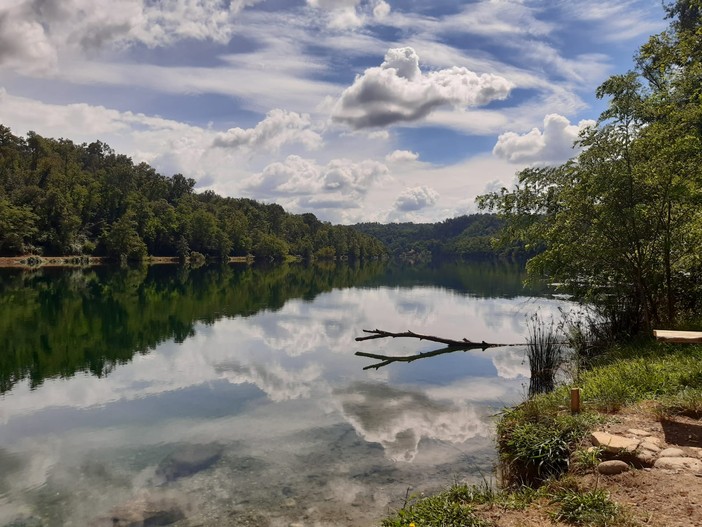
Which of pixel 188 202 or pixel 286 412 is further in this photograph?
pixel 188 202

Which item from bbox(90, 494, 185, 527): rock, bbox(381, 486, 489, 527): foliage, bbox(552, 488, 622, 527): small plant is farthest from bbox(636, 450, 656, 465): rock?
bbox(90, 494, 185, 527): rock

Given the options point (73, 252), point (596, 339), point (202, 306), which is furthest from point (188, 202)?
point (596, 339)

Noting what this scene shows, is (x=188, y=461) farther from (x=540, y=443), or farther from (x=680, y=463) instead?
(x=680, y=463)

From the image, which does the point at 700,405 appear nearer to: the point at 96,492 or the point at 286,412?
the point at 286,412

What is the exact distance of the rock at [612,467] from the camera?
6.70 metres

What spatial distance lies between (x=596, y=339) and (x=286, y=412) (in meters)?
12.5

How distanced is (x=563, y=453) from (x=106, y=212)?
12952 cm

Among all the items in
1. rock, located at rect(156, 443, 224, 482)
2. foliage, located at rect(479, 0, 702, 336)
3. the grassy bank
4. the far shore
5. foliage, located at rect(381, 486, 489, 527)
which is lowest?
rock, located at rect(156, 443, 224, 482)

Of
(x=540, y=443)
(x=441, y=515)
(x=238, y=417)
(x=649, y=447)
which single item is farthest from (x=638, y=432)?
(x=238, y=417)

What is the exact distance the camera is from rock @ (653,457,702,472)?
651cm

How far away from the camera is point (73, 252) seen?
102000 mm

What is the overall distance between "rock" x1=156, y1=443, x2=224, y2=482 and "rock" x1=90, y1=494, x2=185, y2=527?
0.86m

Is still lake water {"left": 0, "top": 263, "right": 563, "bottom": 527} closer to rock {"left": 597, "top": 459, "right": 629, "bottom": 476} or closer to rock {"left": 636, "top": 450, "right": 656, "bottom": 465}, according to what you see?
rock {"left": 597, "top": 459, "right": 629, "bottom": 476}

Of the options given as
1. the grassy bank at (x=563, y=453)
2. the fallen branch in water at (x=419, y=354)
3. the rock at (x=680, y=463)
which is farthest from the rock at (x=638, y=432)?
the fallen branch in water at (x=419, y=354)
